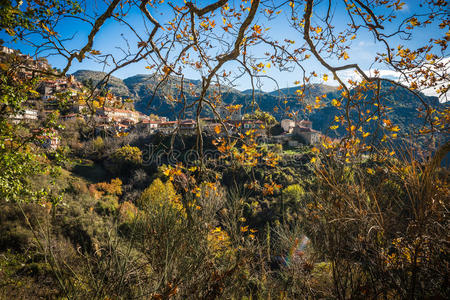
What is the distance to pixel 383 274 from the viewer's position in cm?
149

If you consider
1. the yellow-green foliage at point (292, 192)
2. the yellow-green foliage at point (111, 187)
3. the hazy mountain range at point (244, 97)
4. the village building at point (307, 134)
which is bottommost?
the yellow-green foliage at point (292, 192)

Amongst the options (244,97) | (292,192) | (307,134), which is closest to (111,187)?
(292,192)

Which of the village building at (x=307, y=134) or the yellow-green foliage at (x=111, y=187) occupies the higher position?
the village building at (x=307, y=134)

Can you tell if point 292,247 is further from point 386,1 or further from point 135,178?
point 135,178

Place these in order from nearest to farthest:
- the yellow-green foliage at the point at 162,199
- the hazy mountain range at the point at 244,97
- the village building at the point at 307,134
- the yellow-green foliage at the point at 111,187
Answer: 1. the hazy mountain range at the point at 244,97
2. the yellow-green foliage at the point at 162,199
3. the yellow-green foliage at the point at 111,187
4. the village building at the point at 307,134

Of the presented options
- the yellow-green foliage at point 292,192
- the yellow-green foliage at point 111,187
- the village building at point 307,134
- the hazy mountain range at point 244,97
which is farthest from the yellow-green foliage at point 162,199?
the village building at point 307,134

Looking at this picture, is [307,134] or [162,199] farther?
[307,134]

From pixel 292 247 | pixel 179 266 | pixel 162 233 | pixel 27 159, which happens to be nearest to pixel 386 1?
pixel 179 266

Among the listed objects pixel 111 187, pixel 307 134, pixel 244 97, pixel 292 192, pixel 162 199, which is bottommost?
pixel 292 192

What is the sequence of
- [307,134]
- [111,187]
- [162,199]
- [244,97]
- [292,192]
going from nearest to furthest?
[244,97], [162,199], [292,192], [111,187], [307,134]

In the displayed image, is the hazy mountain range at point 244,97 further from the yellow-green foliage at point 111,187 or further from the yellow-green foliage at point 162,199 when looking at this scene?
the yellow-green foliage at point 111,187

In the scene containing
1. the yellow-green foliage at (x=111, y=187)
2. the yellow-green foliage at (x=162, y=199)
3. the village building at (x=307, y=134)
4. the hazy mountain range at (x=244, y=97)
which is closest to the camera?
the hazy mountain range at (x=244, y=97)

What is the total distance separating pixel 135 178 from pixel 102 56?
2956 centimetres

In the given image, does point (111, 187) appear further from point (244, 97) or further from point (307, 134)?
point (307, 134)
